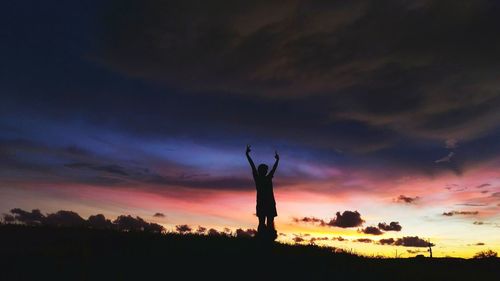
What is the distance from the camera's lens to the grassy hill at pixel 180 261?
13.2 meters

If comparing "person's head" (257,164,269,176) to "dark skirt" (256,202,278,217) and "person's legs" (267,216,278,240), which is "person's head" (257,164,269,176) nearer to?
"dark skirt" (256,202,278,217)

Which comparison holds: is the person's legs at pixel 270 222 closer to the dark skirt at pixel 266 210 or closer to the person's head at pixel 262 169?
the dark skirt at pixel 266 210

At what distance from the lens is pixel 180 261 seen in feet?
48.3

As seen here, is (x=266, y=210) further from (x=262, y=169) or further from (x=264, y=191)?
(x=262, y=169)

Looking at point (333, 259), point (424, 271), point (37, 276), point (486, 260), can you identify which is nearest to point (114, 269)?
point (37, 276)

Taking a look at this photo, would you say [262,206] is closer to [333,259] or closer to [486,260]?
[333,259]

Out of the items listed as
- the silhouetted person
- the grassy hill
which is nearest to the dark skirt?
the silhouetted person

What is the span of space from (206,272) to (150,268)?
1623mm

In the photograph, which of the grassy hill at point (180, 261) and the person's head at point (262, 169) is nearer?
the grassy hill at point (180, 261)

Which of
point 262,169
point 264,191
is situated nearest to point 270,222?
point 264,191

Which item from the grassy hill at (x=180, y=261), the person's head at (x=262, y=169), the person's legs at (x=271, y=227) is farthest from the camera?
the person's legs at (x=271, y=227)

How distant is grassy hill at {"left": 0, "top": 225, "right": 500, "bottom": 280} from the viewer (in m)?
13.2

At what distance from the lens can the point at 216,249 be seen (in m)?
16.5

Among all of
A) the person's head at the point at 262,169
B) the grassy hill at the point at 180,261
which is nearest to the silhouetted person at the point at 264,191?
the person's head at the point at 262,169
